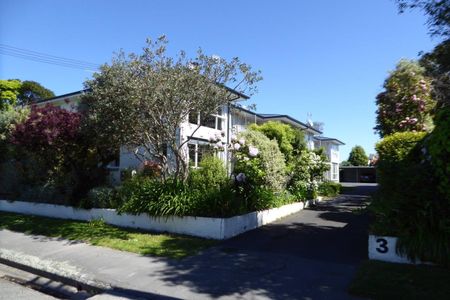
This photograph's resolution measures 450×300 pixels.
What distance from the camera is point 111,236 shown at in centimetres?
984

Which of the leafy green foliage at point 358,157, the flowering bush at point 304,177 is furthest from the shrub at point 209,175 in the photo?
the leafy green foliage at point 358,157

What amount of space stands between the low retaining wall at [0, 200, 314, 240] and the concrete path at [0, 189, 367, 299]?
15.4 inches

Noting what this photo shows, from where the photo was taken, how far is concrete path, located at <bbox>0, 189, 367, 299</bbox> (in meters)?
6.06

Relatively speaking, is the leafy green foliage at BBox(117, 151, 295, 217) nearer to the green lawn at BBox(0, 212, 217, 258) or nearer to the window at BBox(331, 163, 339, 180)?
the green lawn at BBox(0, 212, 217, 258)

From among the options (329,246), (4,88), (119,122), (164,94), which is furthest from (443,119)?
(4,88)

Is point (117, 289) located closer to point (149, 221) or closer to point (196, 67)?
point (149, 221)

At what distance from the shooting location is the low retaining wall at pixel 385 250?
7262 mm

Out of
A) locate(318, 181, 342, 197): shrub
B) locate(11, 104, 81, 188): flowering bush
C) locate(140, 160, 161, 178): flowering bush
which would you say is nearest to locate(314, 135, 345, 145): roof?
locate(318, 181, 342, 197): shrub

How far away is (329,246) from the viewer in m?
8.98

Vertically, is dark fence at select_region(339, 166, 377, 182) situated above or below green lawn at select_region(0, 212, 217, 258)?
above

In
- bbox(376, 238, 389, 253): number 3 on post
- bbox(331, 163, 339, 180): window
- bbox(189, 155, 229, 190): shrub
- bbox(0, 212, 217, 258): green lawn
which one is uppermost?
bbox(331, 163, 339, 180): window

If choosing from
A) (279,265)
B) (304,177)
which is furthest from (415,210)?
(304,177)

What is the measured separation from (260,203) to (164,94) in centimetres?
443

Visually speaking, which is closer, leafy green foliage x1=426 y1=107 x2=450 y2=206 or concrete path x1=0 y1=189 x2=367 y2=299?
concrete path x1=0 y1=189 x2=367 y2=299
